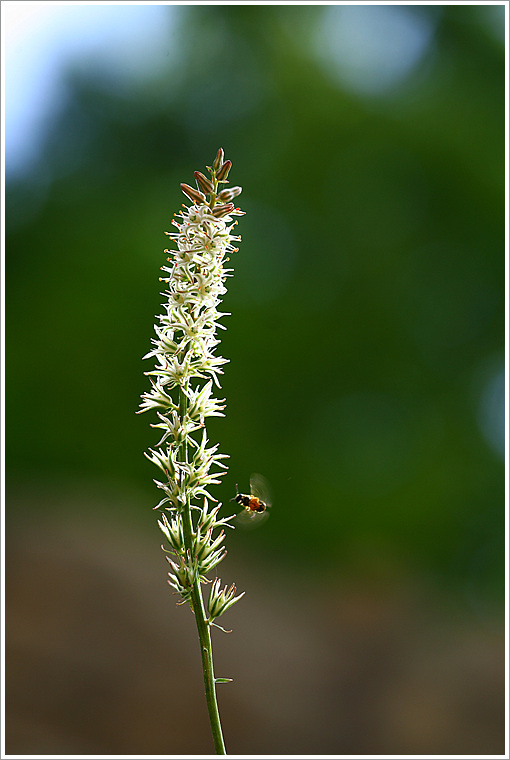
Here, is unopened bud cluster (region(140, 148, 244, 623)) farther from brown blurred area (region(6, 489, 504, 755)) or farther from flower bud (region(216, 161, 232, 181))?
brown blurred area (region(6, 489, 504, 755))

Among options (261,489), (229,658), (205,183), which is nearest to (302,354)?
(229,658)

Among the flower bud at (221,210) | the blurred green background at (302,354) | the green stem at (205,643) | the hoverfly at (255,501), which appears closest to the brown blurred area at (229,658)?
the blurred green background at (302,354)

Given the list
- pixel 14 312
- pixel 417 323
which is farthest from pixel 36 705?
pixel 417 323

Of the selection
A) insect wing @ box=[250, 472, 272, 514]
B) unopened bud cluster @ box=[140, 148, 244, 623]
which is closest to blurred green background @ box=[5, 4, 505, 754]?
insect wing @ box=[250, 472, 272, 514]

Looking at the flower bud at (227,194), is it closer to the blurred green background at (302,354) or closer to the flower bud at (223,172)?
the flower bud at (223,172)

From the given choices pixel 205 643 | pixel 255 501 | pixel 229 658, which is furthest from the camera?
pixel 229 658

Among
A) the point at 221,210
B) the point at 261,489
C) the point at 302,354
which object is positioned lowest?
the point at 261,489

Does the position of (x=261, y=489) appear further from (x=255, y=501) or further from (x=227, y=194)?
(x=227, y=194)

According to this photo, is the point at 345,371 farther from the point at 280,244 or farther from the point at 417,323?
the point at 280,244
